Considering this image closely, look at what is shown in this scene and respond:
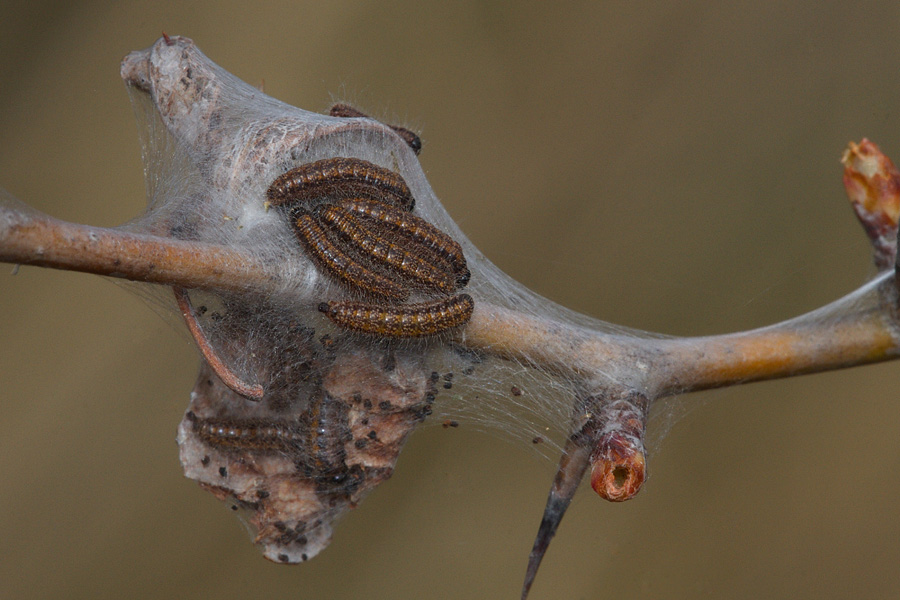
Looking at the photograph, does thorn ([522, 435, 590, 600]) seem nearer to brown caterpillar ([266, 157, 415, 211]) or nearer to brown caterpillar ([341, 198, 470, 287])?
brown caterpillar ([341, 198, 470, 287])

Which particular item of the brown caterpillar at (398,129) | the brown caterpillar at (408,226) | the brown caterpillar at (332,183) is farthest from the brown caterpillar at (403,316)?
the brown caterpillar at (398,129)

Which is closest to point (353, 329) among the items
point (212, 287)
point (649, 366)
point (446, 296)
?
point (446, 296)

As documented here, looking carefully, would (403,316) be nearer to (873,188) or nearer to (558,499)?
(558,499)

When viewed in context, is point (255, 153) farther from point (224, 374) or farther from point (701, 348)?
point (701, 348)

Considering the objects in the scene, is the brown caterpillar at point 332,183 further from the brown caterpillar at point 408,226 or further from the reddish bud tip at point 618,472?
the reddish bud tip at point 618,472

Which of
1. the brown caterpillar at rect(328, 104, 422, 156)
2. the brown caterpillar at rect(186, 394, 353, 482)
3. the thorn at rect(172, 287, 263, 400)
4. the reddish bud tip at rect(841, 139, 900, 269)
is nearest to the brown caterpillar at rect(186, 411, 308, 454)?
the brown caterpillar at rect(186, 394, 353, 482)
